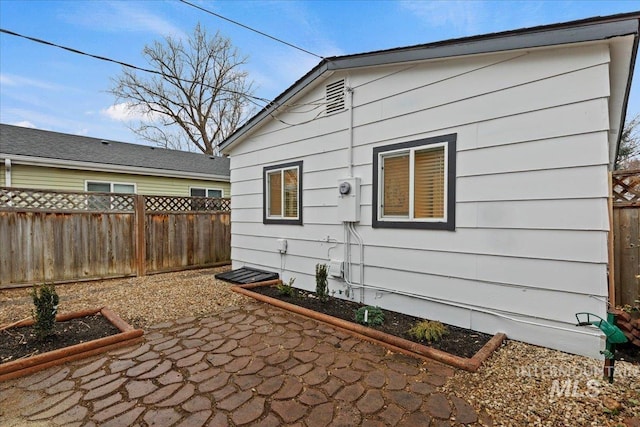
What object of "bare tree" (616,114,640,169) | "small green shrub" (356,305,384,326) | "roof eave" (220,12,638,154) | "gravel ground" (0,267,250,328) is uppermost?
"bare tree" (616,114,640,169)

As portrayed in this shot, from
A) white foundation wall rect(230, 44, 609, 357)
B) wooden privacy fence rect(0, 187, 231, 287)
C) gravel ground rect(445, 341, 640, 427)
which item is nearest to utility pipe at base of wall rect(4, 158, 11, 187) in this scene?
wooden privacy fence rect(0, 187, 231, 287)

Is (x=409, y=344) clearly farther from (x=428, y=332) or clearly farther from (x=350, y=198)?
(x=350, y=198)

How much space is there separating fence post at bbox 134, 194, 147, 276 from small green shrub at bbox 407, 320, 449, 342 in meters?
5.85

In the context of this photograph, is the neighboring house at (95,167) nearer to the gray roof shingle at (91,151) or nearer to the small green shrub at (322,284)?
the gray roof shingle at (91,151)

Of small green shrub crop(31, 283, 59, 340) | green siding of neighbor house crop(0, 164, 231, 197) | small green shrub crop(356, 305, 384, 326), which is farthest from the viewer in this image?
green siding of neighbor house crop(0, 164, 231, 197)

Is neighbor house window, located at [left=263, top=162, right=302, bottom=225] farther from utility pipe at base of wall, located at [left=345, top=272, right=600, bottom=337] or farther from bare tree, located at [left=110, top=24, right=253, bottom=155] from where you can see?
bare tree, located at [left=110, top=24, right=253, bottom=155]

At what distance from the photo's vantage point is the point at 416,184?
3.70 metres

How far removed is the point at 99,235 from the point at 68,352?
13.4ft

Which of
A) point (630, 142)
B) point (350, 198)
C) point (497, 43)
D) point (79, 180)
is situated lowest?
point (350, 198)

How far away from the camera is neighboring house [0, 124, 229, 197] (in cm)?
752

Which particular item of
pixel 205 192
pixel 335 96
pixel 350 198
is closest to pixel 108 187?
pixel 205 192

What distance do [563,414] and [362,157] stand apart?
3253 millimetres

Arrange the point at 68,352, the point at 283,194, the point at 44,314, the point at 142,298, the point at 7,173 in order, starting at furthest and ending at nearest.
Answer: the point at 7,173 → the point at 283,194 → the point at 142,298 → the point at 44,314 → the point at 68,352

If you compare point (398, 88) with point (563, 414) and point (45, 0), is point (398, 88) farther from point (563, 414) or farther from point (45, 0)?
point (45, 0)
